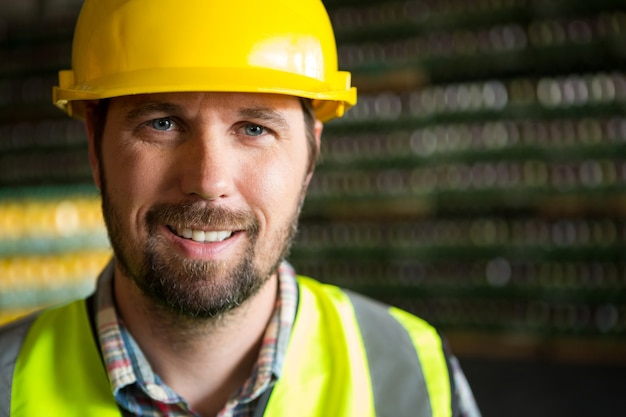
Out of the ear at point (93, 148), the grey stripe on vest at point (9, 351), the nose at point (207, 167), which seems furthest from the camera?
the ear at point (93, 148)

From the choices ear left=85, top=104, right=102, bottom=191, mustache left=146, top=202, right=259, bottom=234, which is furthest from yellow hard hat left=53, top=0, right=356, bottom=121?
mustache left=146, top=202, right=259, bottom=234

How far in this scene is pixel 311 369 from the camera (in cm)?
183

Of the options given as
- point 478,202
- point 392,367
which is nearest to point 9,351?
point 392,367

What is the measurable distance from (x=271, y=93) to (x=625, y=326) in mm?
4321

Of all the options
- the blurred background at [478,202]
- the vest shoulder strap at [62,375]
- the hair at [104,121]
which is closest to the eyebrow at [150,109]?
the hair at [104,121]

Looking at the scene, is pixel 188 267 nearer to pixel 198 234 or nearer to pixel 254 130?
pixel 198 234

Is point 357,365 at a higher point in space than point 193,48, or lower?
lower

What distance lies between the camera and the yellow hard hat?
158 cm

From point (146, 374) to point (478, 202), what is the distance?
4123 millimetres

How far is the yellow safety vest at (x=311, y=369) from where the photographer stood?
66.7 inches

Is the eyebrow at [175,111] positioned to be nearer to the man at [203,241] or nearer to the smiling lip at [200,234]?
the man at [203,241]

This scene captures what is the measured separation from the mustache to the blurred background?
3.56 metres

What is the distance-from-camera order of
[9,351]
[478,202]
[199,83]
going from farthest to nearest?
[478,202]
[9,351]
[199,83]

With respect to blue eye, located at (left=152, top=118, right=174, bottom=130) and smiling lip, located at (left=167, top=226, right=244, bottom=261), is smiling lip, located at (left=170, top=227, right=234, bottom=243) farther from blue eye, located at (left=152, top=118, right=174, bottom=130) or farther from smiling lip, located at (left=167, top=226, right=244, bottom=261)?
blue eye, located at (left=152, top=118, right=174, bottom=130)
